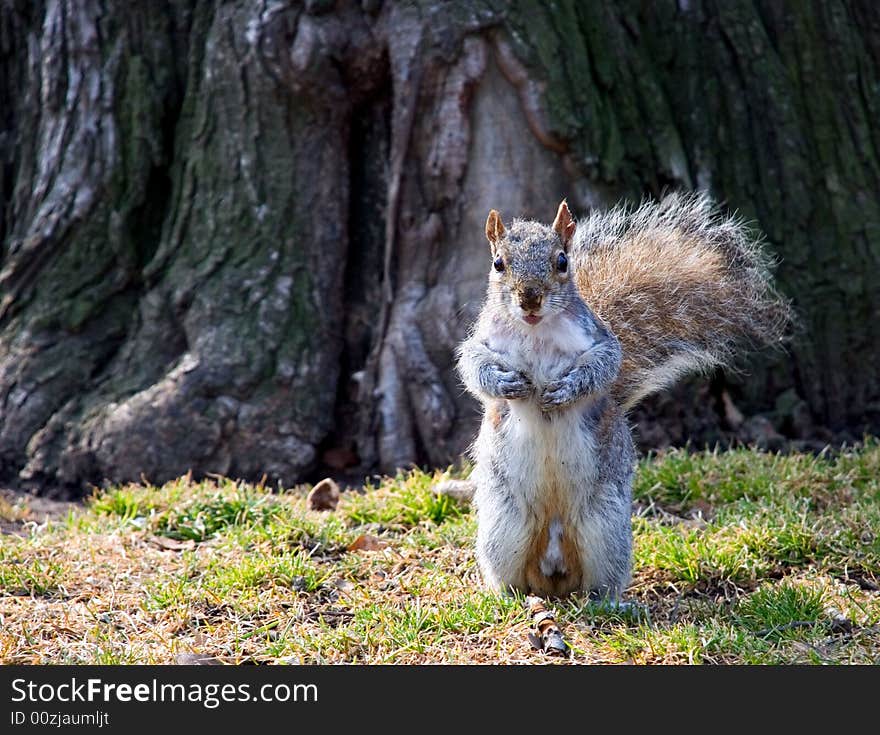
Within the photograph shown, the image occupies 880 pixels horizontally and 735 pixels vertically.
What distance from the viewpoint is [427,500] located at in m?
3.79

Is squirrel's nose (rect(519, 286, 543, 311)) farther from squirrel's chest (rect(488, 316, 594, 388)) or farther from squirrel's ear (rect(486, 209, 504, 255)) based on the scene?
squirrel's ear (rect(486, 209, 504, 255))

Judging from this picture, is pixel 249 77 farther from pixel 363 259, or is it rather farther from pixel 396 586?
pixel 396 586

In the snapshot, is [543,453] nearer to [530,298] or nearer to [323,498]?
[530,298]

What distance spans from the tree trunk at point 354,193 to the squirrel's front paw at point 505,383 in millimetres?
1350

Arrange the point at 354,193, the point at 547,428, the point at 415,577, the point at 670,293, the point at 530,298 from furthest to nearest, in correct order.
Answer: the point at 354,193
the point at 670,293
the point at 415,577
the point at 547,428
the point at 530,298

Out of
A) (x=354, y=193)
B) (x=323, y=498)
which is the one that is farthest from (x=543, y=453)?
(x=354, y=193)

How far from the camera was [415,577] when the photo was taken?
323 cm

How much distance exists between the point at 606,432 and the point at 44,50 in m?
2.87

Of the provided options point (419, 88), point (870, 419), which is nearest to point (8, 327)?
point (419, 88)

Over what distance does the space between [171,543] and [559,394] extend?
145 centimetres

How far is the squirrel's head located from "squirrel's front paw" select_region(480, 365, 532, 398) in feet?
0.46

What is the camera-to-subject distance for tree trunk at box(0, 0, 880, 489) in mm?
4199

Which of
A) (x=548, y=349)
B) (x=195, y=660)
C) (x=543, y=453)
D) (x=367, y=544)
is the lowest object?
(x=195, y=660)

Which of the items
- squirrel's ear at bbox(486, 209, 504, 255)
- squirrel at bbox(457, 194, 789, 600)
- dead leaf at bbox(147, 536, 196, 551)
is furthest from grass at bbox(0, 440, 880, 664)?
squirrel's ear at bbox(486, 209, 504, 255)
